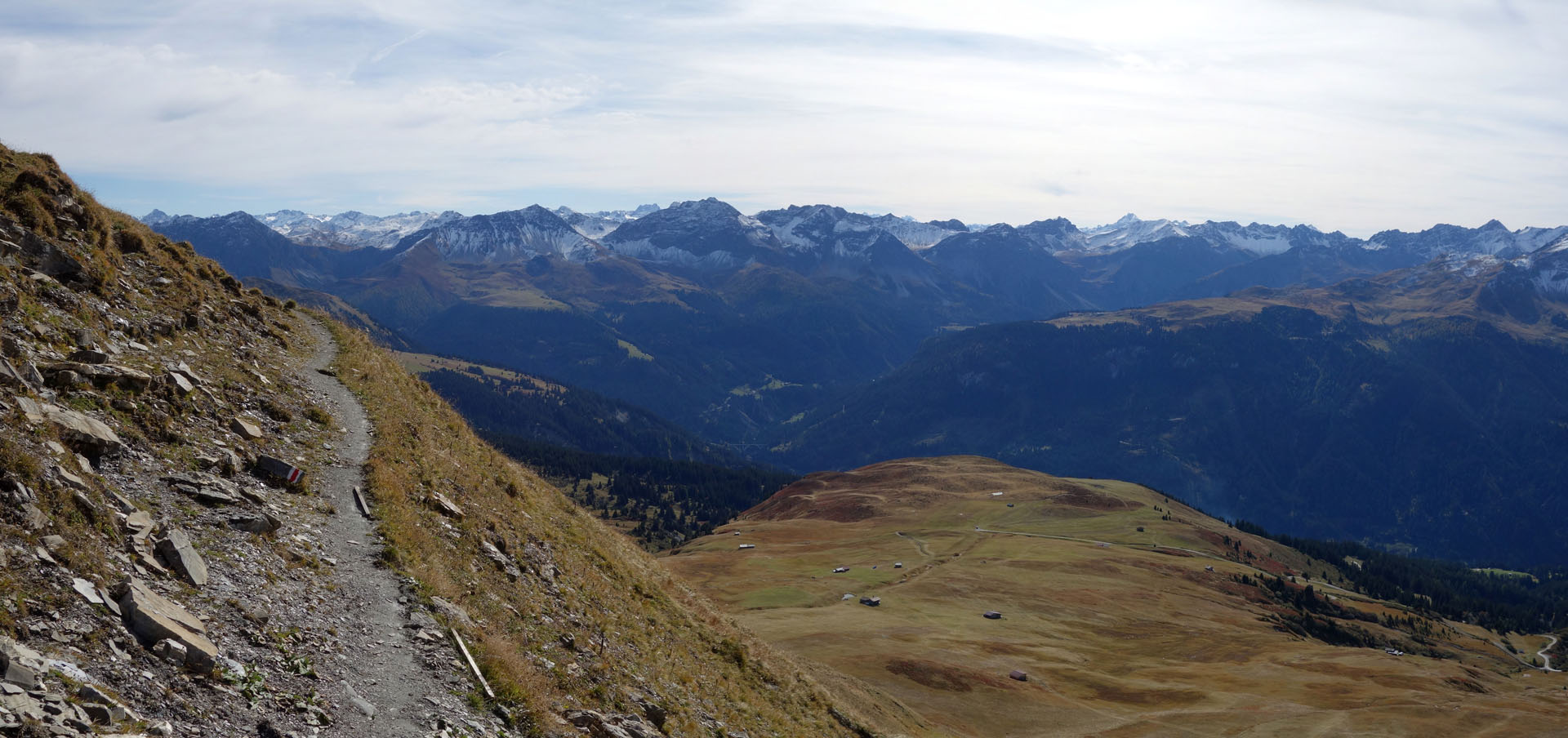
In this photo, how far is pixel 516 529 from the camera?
112 ft

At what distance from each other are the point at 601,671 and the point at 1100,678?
83.2 metres

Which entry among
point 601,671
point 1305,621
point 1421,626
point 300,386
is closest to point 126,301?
point 300,386

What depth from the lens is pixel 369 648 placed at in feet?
65.1

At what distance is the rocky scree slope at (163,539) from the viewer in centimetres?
1469

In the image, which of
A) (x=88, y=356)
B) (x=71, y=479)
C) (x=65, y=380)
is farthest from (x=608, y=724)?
(x=88, y=356)

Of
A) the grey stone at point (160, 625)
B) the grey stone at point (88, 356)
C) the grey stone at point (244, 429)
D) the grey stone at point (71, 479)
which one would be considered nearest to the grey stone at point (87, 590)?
the grey stone at point (160, 625)

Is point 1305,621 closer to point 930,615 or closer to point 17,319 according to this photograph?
point 930,615

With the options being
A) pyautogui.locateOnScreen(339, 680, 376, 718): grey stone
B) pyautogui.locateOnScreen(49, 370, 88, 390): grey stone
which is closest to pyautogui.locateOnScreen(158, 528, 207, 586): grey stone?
pyautogui.locateOnScreen(339, 680, 376, 718): grey stone

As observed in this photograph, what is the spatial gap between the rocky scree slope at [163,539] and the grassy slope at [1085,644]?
54.8m

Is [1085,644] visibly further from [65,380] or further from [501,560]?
[65,380]

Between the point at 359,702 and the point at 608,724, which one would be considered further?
the point at 608,724

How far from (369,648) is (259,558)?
12.7 feet

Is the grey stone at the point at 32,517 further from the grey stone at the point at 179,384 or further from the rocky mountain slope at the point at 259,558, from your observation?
the grey stone at the point at 179,384

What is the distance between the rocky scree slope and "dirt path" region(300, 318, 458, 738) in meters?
0.06
